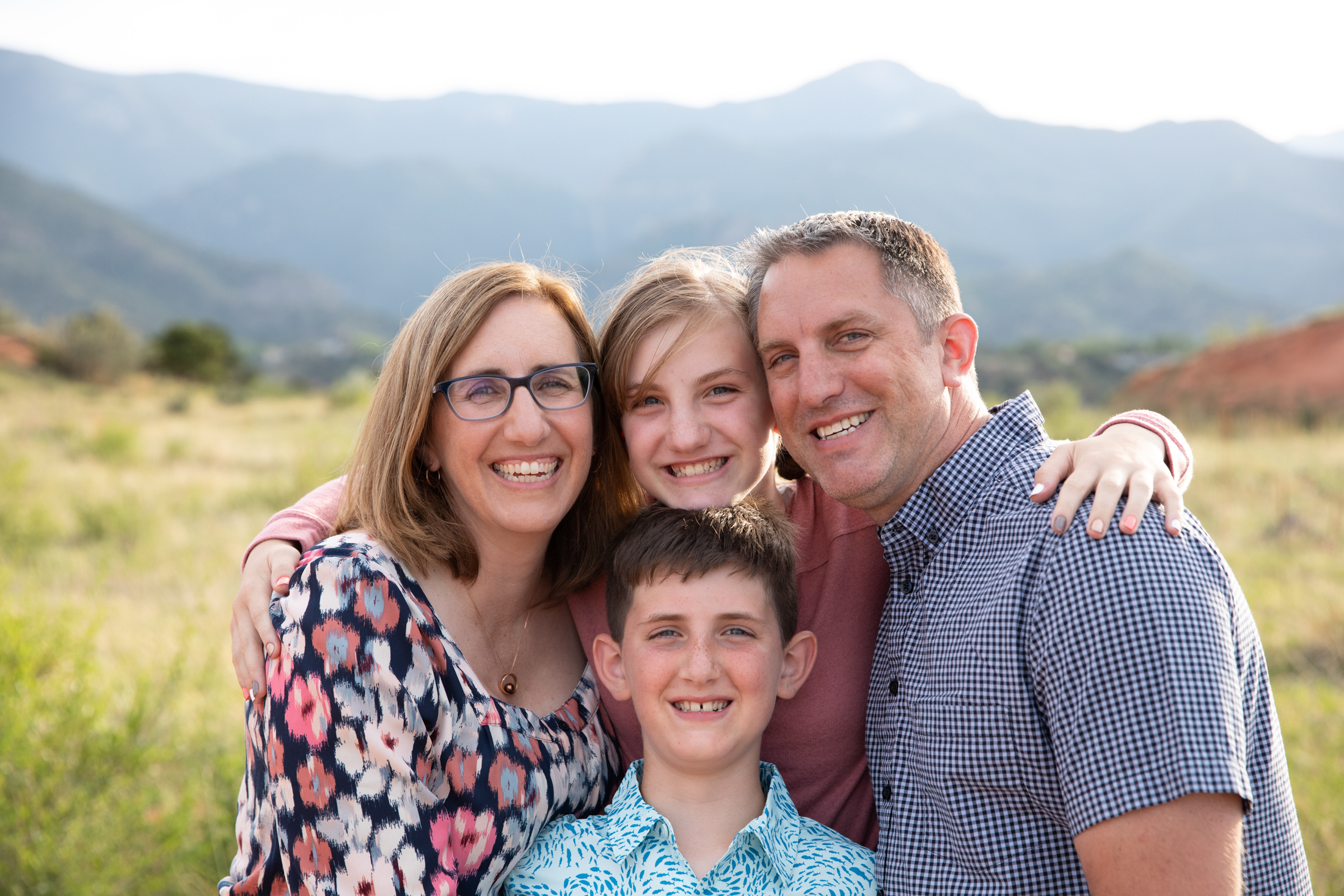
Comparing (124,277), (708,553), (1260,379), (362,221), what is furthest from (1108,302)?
(362,221)

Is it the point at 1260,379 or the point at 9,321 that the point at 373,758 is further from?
the point at 9,321

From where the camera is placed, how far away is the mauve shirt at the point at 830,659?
8.63ft

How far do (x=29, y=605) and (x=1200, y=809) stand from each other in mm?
5284

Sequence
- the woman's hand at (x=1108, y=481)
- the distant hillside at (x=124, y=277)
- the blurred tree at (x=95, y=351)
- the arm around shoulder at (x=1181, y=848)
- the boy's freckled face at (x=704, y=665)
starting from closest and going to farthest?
the arm around shoulder at (x=1181, y=848)
the woman's hand at (x=1108, y=481)
the boy's freckled face at (x=704, y=665)
the blurred tree at (x=95, y=351)
the distant hillside at (x=124, y=277)

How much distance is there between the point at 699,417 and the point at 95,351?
103 feet

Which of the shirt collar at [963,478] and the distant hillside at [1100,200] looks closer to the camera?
the shirt collar at [963,478]

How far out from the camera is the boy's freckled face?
2383 millimetres

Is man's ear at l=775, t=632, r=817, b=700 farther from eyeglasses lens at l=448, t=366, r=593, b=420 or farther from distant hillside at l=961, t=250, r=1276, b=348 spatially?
distant hillside at l=961, t=250, r=1276, b=348

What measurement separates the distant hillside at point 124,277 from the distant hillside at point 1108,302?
5886 centimetres

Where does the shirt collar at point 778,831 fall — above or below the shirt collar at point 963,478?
below

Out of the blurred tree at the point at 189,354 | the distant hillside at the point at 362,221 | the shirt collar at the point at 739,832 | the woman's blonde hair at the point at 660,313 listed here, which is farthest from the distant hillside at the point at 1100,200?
the shirt collar at the point at 739,832

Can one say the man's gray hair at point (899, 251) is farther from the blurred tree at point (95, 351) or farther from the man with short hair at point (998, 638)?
the blurred tree at point (95, 351)

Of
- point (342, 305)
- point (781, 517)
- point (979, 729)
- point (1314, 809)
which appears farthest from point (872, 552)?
point (342, 305)

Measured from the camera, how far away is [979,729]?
2.02 metres
